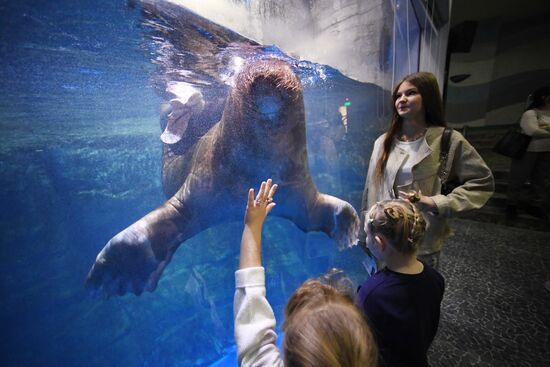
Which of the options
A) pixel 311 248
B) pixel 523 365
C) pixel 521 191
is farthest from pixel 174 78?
pixel 521 191

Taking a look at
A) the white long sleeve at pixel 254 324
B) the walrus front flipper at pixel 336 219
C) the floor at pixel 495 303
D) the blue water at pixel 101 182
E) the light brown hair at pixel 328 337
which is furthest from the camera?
the walrus front flipper at pixel 336 219

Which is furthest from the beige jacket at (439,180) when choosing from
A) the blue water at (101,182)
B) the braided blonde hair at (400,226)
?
the blue water at (101,182)

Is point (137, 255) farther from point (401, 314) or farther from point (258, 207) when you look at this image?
point (401, 314)

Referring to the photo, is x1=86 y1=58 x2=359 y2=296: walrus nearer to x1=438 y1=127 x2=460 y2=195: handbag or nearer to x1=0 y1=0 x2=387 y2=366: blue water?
x1=0 y1=0 x2=387 y2=366: blue water

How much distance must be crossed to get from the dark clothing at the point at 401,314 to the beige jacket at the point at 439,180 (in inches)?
30.0

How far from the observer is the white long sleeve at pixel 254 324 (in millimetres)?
995

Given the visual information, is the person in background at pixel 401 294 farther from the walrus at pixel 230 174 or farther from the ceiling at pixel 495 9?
the ceiling at pixel 495 9

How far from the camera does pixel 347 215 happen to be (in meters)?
3.20

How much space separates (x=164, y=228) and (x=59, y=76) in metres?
2.38

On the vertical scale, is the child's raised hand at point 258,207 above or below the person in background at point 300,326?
above

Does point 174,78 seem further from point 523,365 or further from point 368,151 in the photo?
point 523,365

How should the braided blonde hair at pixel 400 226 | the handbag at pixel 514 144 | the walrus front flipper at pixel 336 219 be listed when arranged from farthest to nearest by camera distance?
1. the handbag at pixel 514 144
2. the walrus front flipper at pixel 336 219
3. the braided blonde hair at pixel 400 226

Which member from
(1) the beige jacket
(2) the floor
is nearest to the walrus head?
(1) the beige jacket

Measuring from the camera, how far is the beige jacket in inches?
75.8
